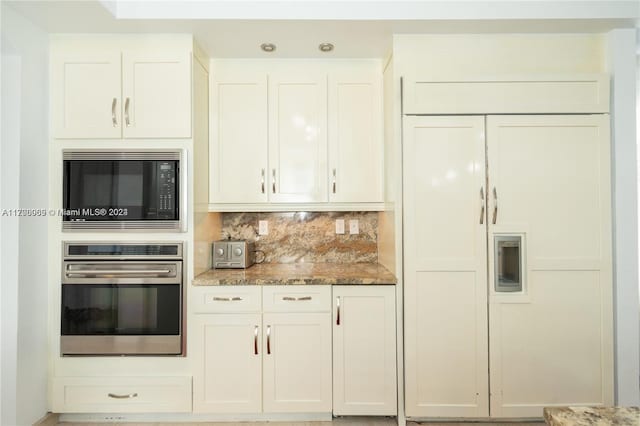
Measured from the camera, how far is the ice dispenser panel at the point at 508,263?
7.64 feet

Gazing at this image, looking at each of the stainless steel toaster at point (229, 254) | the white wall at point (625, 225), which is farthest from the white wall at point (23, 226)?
the white wall at point (625, 225)

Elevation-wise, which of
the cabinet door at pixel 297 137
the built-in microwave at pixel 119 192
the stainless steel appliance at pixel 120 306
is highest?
the cabinet door at pixel 297 137

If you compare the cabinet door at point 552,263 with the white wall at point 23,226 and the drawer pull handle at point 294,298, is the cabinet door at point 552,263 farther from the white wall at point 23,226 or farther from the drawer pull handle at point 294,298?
the white wall at point 23,226

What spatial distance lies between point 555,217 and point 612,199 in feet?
1.27

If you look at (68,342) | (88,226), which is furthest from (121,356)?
(88,226)

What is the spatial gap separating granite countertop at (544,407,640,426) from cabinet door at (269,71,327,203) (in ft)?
6.49

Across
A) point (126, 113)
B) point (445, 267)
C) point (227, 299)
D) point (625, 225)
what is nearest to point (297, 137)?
point (126, 113)

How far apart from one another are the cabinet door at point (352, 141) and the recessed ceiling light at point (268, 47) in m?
0.45

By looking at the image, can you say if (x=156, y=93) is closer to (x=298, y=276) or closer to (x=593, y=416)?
(x=298, y=276)

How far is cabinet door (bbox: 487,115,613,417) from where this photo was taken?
91.4 inches

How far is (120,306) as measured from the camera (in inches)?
93.4

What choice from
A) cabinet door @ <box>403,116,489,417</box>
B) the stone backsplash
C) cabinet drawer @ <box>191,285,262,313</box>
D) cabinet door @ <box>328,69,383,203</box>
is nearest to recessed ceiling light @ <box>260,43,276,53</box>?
cabinet door @ <box>328,69,383,203</box>

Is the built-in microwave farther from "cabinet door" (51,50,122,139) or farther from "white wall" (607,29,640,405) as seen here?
"white wall" (607,29,640,405)

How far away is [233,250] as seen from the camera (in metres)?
2.77
